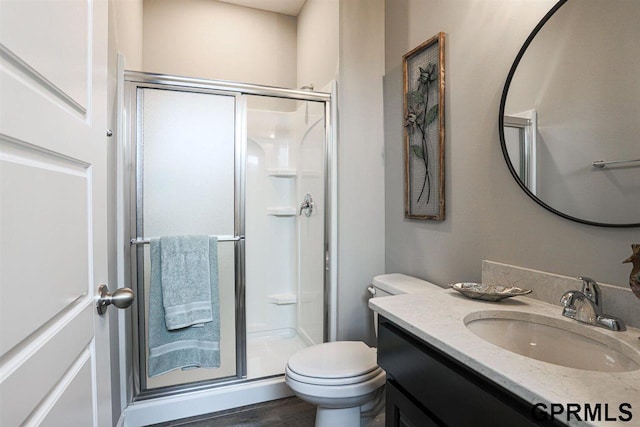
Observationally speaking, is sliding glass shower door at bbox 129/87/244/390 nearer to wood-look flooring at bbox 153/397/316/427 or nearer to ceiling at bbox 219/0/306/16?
wood-look flooring at bbox 153/397/316/427

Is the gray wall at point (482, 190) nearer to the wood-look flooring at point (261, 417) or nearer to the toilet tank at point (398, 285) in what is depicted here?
the toilet tank at point (398, 285)

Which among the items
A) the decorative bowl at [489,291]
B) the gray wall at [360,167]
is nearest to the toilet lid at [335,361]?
the gray wall at [360,167]

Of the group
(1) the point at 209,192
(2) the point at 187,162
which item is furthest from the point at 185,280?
(2) the point at 187,162

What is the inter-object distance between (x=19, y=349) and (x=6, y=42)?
0.42m

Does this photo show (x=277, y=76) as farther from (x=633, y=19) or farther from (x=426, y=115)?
(x=633, y=19)

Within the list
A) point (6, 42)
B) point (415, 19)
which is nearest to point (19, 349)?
point (6, 42)

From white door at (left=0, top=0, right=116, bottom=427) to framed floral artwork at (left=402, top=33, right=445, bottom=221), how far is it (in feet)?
4.52

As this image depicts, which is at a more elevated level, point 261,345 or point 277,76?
point 277,76

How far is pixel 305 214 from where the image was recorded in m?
2.66

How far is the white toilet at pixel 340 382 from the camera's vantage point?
1379mm

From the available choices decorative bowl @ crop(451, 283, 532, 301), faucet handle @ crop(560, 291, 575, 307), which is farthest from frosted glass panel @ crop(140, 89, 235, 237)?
faucet handle @ crop(560, 291, 575, 307)

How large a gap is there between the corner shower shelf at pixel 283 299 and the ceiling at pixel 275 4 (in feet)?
8.10

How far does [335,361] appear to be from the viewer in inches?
59.8

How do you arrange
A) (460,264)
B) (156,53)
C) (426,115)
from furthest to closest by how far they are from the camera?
(156,53) → (426,115) → (460,264)
